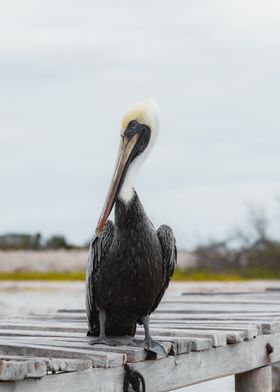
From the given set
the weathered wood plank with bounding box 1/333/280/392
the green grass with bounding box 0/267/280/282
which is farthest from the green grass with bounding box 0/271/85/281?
the weathered wood plank with bounding box 1/333/280/392

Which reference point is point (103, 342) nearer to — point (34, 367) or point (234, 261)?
point (34, 367)

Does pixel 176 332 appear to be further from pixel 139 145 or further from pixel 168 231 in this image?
pixel 139 145

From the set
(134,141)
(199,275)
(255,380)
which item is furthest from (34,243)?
(134,141)

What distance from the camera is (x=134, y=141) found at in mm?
4301

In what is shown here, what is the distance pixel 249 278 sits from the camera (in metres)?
26.7

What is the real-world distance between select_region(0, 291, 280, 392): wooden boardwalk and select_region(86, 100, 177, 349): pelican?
231 mm

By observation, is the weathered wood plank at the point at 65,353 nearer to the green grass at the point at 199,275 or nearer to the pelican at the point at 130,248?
the pelican at the point at 130,248

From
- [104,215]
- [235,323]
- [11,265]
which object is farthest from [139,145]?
[11,265]

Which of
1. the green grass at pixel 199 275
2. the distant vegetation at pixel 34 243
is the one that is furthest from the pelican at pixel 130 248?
the distant vegetation at pixel 34 243

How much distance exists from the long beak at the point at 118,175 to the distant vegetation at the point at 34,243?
30355 millimetres

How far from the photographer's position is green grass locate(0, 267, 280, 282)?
26.7 m

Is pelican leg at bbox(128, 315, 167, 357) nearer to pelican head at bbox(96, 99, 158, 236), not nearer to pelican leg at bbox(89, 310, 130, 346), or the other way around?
pelican leg at bbox(89, 310, 130, 346)

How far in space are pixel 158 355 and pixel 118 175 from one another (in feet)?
3.05

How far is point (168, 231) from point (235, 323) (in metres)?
1.41
